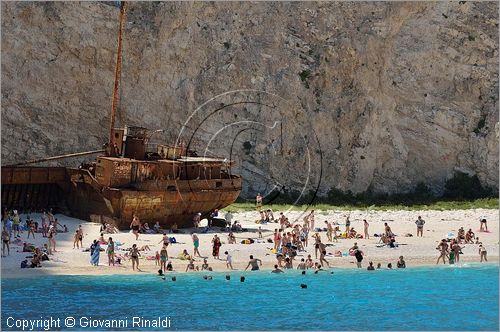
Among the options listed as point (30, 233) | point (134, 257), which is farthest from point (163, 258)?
point (30, 233)

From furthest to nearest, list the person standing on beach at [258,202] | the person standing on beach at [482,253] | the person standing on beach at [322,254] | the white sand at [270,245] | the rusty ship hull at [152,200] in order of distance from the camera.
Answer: the person standing on beach at [258,202] < the rusty ship hull at [152,200] < the person standing on beach at [482,253] < the person standing on beach at [322,254] < the white sand at [270,245]

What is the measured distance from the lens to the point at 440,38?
171 ft

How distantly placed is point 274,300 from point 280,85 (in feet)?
87.2

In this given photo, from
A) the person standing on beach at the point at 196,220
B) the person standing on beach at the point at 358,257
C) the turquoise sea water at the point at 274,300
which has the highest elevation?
the person standing on beach at the point at 196,220

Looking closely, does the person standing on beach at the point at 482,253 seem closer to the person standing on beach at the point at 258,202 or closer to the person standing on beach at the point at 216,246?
the person standing on beach at the point at 216,246

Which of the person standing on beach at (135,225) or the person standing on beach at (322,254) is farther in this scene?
the person standing on beach at (135,225)

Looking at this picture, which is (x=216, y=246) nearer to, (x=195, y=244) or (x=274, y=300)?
(x=195, y=244)

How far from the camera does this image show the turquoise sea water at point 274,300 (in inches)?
888

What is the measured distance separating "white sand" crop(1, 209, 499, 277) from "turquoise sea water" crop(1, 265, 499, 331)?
3.88 feet

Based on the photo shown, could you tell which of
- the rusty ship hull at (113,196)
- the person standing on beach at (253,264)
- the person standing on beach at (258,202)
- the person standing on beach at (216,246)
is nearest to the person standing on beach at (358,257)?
the person standing on beach at (253,264)

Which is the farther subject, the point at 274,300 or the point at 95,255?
the point at 95,255

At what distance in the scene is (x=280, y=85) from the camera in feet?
164

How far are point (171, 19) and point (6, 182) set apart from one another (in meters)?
18.0

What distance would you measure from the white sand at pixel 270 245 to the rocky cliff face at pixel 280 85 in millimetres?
7992
